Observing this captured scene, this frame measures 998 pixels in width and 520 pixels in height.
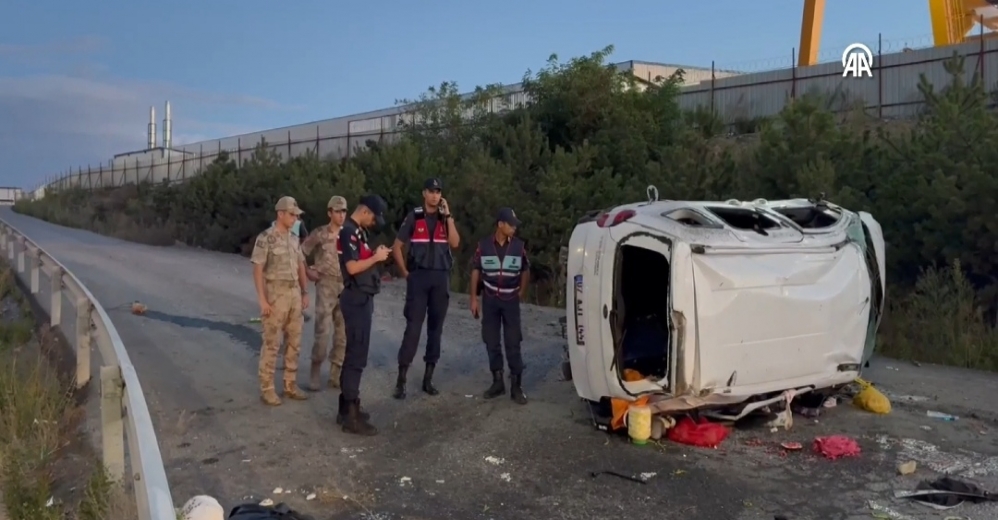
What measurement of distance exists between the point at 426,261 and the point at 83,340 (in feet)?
10.6

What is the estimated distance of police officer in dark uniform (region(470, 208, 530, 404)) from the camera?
865cm

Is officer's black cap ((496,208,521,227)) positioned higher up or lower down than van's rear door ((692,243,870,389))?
higher up

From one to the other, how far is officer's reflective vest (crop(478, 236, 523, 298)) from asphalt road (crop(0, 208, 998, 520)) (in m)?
1.05

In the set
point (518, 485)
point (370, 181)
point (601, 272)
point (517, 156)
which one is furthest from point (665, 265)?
point (370, 181)

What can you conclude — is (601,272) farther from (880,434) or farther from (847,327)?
(880,434)

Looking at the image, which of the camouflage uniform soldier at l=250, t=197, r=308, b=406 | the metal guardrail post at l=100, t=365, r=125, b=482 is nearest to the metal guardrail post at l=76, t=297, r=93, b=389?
the camouflage uniform soldier at l=250, t=197, r=308, b=406

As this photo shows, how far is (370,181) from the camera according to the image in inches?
958

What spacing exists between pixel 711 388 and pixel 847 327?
1.51m

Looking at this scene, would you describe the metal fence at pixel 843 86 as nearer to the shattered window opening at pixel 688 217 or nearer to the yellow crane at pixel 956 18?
the yellow crane at pixel 956 18

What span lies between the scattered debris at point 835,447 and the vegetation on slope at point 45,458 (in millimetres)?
4832

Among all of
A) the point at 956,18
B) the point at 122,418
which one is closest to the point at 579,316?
the point at 122,418

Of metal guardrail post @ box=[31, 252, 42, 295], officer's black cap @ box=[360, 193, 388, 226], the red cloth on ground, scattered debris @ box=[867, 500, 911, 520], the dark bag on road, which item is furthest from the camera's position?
metal guardrail post @ box=[31, 252, 42, 295]

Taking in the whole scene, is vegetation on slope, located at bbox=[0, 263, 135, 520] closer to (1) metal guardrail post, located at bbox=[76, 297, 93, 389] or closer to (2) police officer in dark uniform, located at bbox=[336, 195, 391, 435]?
(1) metal guardrail post, located at bbox=[76, 297, 93, 389]

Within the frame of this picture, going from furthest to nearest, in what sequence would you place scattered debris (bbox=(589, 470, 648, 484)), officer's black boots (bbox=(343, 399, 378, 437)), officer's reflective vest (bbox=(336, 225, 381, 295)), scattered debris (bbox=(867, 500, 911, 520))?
officer's reflective vest (bbox=(336, 225, 381, 295)), officer's black boots (bbox=(343, 399, 378, 437)), scattered debris (bbox=(589, 470, 648, 484)), scattered debris (bbox=(867, 500, 911, 520))
